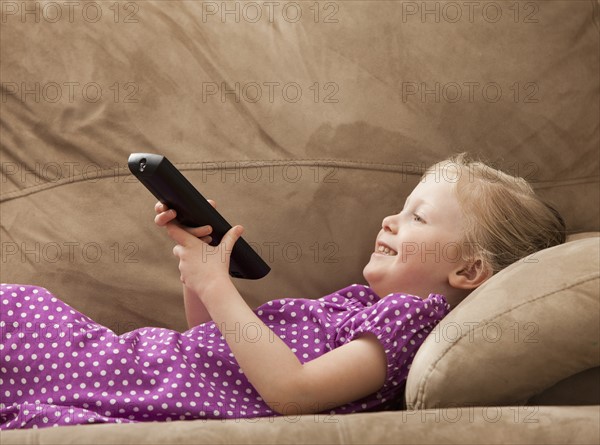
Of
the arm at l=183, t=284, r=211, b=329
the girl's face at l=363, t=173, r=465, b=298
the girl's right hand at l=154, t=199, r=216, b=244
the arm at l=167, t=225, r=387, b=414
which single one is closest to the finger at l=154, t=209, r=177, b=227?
the girl's right hand at l=154, t=199, r=216, b=244

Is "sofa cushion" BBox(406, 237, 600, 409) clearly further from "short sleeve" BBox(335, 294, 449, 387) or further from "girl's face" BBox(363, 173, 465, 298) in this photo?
"girl's face" BBox(363, 173, 465, 298)

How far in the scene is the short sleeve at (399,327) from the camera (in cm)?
110

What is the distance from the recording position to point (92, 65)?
146 centimetres

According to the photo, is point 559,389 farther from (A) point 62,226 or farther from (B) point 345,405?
(A) point 62,226

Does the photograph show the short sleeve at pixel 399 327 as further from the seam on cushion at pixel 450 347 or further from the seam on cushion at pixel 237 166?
the seam on cushion at pixel 237 166

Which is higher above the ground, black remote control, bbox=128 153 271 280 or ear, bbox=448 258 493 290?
black remote control, bbox=128 153 271 280

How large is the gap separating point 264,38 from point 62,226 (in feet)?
1.56

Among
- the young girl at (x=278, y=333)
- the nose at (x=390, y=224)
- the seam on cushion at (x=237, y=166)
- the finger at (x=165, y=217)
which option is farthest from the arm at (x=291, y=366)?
the seam on cushion at (x=237, y=166)

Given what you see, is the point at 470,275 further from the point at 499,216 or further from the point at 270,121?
the point at 270,121

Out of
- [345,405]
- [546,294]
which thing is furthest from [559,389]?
[345,405]

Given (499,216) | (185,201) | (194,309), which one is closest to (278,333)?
(194,309)

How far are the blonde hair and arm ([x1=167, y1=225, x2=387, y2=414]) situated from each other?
25 cm

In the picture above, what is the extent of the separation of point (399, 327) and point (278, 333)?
A: 23cm

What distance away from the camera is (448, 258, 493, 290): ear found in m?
1.24
